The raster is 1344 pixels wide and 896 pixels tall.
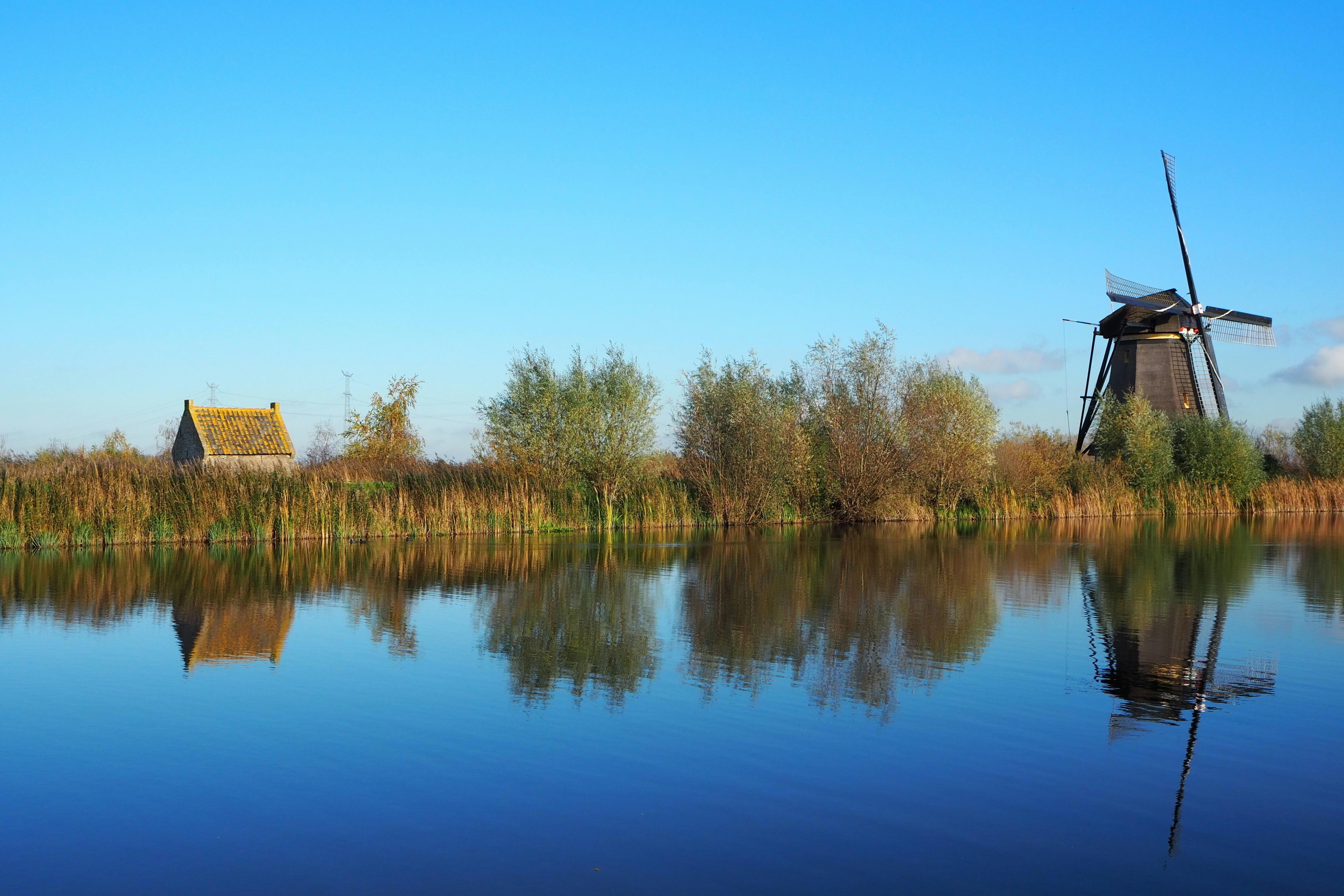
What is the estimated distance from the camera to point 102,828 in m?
5.94

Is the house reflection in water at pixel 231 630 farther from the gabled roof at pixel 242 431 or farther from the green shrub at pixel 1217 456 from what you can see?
the green shrub at pixel 1217 456

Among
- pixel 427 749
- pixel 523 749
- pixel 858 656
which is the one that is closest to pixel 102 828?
pixel 427 749

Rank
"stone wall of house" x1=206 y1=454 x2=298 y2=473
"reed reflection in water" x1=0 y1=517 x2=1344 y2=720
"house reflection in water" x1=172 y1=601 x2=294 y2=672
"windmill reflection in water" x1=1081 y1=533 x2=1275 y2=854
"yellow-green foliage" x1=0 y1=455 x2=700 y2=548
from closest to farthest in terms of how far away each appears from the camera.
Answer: "windmill reflection in water" x1=1081 y1=533 x2=1275 y2=854
"reed reflection in water" x1=0 y1=517 x2=1344 y2=720
"house reflection in water" x1=172 y1=601 x2=294 y2=672
"yellow-green foliage" x1=0 y1=455 x2=700 y2=548
"stone wall of house" x1=206 y1=454 x2=298 y2=473

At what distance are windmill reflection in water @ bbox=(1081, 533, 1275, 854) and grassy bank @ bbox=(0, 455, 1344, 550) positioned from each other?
1555cm

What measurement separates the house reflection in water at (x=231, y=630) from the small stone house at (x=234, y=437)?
27.7m

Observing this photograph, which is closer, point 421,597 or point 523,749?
point 523,749

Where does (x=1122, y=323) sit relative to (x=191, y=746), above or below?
above

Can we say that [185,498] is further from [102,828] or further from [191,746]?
[102,828]

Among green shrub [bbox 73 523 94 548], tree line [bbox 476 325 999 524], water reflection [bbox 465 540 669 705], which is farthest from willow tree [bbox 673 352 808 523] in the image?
green shrub [bbox 73 523 94 548]

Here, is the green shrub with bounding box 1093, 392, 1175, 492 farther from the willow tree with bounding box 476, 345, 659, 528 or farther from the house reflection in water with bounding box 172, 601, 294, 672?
the house reflection in water with bounding box 172, 601, 294, 672

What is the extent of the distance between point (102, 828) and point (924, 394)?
3343cm

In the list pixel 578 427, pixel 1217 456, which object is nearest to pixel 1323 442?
pixel 1217 456

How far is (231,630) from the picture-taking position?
12.8m

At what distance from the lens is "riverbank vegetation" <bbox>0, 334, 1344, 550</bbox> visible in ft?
83.3
